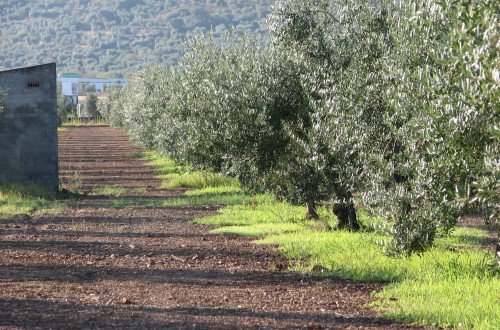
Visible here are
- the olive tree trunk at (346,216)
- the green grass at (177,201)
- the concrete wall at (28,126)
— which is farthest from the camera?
the concrete wall at (28,126)

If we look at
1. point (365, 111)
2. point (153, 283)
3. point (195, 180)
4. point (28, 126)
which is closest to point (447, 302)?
point (153, 283)

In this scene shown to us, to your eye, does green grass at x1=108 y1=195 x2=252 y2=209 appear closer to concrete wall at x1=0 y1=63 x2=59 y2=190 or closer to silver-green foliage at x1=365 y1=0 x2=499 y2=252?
concrete wall at x1=0 y1=63 x2=59 y2=190

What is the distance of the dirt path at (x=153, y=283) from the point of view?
9688 mm

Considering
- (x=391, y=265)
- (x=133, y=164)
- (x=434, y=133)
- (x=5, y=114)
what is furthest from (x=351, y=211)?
(x=133, y=164)

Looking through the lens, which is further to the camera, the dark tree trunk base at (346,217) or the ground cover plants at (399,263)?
the dark tree trunk base at (346,217)

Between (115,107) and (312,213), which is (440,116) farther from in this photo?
(115,107)

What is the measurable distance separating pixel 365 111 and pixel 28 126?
51.1 feet

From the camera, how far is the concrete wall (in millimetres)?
27422

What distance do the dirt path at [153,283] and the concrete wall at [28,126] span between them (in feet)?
22.4

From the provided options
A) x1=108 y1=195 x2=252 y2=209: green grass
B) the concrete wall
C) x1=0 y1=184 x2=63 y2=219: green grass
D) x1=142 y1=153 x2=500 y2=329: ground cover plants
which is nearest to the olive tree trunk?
x1=142 y1=153 x2=500 y2=329: ground cover plants

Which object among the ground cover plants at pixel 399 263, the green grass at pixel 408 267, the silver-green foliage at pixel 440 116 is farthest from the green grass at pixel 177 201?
the silver-green foliage at pixel 440 116

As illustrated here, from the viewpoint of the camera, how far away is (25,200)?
83.4 feet

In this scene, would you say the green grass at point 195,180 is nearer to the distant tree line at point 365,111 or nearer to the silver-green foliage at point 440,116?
the distant tree line at point 365,111

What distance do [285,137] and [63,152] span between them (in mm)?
40300
